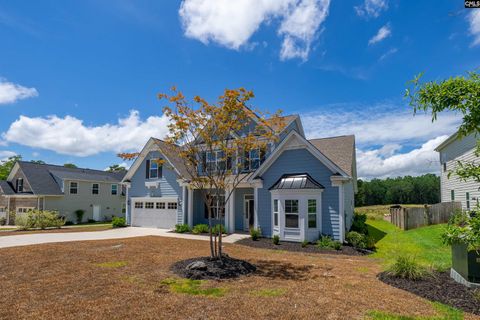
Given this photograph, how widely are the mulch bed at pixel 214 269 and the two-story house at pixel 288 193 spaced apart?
4062mm

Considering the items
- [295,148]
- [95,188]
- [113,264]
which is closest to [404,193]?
[295,148]

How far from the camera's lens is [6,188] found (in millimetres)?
30594

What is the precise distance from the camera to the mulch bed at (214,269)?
26.8 ft

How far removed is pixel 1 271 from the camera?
28.9 feet

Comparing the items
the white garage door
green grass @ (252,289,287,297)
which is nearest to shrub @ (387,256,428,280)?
green grass @ (252,289,287,297)

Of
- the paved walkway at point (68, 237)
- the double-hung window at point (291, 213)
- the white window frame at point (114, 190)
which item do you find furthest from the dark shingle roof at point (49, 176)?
the double-hung window at point (291, 213)

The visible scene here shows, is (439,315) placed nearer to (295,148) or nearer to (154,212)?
(295,148)

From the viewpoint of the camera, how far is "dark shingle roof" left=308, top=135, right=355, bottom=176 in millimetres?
15680

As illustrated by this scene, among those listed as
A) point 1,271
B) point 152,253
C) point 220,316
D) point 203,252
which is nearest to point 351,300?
point 220,316

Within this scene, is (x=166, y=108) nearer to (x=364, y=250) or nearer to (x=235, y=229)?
(x=364, y=250)

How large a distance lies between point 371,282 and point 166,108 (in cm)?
829

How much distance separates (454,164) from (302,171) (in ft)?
50.2

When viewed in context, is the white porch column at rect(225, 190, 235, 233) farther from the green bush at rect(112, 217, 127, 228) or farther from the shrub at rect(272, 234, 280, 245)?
the green bush at rect(112, 217, 127, 228)

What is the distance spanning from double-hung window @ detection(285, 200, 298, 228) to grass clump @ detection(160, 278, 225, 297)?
839cm
